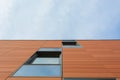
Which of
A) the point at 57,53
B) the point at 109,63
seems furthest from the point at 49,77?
the point at 57,53

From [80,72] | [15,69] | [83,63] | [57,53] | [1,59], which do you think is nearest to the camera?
[80,72]

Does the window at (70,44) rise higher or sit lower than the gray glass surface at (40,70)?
higher

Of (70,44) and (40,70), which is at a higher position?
(70,44)

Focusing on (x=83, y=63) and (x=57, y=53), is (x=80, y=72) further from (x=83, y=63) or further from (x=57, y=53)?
(x=57, y=53)

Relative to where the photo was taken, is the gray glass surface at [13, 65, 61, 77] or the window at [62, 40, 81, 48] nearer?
the gray glass surface at [13, 65, 61, 77]

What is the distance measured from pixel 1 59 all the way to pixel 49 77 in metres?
3.81

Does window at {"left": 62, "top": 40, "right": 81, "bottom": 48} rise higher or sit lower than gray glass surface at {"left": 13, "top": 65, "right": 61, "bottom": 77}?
higher

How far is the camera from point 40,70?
7.86 metres

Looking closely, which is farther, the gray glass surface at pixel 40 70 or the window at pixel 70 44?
the window at pixel 70 44

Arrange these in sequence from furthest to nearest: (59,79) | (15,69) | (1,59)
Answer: (1,59) < (15,69) < (59,79)

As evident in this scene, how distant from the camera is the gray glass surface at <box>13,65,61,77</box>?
7.28 m

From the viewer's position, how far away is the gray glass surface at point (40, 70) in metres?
7.28

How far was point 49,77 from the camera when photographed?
686 cm

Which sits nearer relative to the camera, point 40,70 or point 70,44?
point 40,70
